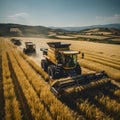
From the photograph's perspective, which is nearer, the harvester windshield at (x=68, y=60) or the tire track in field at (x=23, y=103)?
the tire track in field at (x=23, y=103)

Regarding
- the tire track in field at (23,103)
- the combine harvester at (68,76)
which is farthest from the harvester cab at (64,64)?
the tire track in field at (23,103)

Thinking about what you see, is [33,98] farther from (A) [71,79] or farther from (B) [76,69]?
(B) [76,69]

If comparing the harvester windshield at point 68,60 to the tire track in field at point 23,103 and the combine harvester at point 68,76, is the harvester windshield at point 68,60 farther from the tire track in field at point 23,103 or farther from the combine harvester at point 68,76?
the tire track in field at point 23,103

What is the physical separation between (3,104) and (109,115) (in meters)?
5.44

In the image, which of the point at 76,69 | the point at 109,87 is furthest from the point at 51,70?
the point at 109,87

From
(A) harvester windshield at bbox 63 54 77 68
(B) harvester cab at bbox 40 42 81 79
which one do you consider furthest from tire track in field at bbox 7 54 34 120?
(A) harvester windshield at bbox 63 54 77 68

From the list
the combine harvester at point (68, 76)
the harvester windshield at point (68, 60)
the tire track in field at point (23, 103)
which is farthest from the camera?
the harvester windshield at point (68, 60)

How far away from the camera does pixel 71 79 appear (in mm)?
9141

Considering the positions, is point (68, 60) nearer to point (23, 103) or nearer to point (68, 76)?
point (68, 76)

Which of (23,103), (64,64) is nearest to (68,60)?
(64,64)

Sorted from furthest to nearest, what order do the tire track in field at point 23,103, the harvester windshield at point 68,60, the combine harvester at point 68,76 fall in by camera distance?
the harvester windshield at point 68,60 < the combine harvester at point 68,76 < the tire track in field at point 23,103

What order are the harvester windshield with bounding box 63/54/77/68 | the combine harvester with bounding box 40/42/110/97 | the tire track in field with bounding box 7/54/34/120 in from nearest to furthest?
the tire track in field with bounding box 7/54/34/120, the combine harvester with bounding box 40/42/110/97, the harvester windshield with bounding box 63/54/77/68

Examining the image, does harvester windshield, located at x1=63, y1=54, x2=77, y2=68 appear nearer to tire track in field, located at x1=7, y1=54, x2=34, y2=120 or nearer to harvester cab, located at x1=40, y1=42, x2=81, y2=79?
harvester cab, located at x1=40, y1=42, x2=81, y2=79

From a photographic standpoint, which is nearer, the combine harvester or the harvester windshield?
the combine harvester
